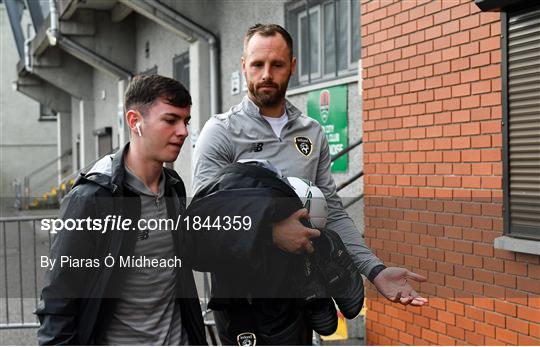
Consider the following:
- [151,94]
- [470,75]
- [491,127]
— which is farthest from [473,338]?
[151,94]

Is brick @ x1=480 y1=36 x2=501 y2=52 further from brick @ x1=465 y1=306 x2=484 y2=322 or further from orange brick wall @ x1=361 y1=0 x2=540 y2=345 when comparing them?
brick @ x1=465 y1=306 x2=484 y2=322

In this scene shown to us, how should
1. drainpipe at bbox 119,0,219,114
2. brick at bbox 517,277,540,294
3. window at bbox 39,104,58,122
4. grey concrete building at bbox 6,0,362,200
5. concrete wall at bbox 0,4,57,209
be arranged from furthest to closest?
window at bbox 39,104,58,122 < concrete wall at bbox 0,4,57,209 < drainpipe at bbox 119,0,219,114 < grey concrete building at bbox 6,0,362,200 < brick at bbox 517,277,540,294

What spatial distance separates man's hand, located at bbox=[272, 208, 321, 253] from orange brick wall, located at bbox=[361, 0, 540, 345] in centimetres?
235

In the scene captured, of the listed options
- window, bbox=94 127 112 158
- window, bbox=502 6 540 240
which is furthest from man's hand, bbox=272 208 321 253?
window, bbox=94 127 112 158

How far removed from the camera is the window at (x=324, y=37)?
24.6 feet

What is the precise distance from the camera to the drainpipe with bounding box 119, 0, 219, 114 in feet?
36.5

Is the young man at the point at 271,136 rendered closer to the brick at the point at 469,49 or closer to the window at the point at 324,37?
the brick at the point at 469,49

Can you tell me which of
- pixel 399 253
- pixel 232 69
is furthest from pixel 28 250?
pixel 399 253

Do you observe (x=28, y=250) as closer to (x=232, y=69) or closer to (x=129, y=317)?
(x=232, y=69)

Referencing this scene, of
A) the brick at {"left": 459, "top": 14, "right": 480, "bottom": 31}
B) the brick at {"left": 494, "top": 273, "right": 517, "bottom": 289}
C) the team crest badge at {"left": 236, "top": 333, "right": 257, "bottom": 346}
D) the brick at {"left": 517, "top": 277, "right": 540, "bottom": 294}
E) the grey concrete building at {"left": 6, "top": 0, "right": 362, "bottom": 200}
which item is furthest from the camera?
the grey concrete building at {"left": 6, "top": 0, "right": 362, "bottom": 200}

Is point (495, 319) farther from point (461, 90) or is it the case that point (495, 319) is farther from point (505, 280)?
point (461, 90)

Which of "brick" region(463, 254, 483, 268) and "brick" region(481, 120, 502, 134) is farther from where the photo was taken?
"brick" region(463, 254, 483, 268)

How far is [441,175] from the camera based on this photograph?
17.0ft

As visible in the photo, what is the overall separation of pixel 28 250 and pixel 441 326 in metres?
8.35
